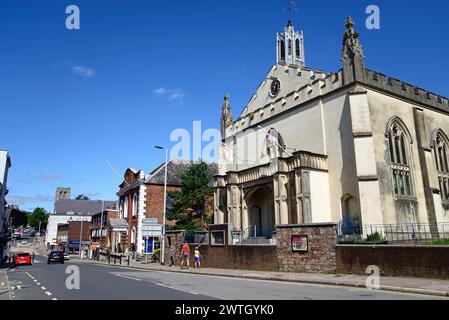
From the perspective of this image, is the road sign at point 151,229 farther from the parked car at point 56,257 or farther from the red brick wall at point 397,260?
the red brick wall at point 397,260

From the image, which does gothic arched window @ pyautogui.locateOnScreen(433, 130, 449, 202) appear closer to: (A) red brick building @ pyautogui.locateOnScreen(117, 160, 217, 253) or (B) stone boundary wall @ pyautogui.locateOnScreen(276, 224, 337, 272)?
(B) stone boundary wall @ pyautogui.locateOnScreen(276, 224, 337, 272)

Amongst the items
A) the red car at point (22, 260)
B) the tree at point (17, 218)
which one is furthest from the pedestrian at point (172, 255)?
the tree at point (17, 218)

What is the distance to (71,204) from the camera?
104m

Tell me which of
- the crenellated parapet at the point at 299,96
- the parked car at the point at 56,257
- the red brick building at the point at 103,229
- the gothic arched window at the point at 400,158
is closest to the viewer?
the gothic arched window at the point at 400,158

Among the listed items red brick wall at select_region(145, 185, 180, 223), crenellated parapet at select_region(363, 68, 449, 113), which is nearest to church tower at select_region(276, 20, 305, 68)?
crenellated parapet at select_region(363, 68, 449, 113)

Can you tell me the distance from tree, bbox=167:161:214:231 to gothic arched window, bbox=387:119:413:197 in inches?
658

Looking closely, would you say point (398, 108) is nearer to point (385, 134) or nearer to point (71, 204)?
point (385, 134)

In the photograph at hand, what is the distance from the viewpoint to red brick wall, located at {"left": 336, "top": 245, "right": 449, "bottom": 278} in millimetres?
13422

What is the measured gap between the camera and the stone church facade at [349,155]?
22.4m

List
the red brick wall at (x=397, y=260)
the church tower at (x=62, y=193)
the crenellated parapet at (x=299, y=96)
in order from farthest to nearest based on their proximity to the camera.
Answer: the church tower at (x=62, y=193)
the crenellated parapet at (x=299, y=96)
the red brick wall at (x=397, y=260)

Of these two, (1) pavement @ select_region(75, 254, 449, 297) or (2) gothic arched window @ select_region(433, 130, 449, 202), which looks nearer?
(1) pavement @ select_region(75, 254, 449, 297)

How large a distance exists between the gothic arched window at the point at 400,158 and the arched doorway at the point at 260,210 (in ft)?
29.5
